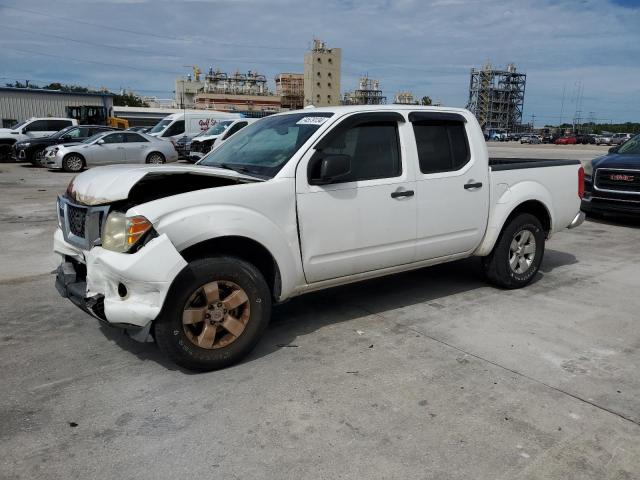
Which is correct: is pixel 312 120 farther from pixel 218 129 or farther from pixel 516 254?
pixel 218 129

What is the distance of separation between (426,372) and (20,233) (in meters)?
7.26

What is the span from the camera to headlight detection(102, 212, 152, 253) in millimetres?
3488

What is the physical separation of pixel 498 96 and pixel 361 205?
161 meters

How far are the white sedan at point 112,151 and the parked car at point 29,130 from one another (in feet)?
13.4

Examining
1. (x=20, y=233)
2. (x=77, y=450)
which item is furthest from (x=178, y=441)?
(x=20, y=233)

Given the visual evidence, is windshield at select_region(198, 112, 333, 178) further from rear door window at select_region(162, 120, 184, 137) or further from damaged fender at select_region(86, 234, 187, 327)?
rear door window at select_region(162, 120, 184, 137)

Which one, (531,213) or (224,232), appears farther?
(531,213)

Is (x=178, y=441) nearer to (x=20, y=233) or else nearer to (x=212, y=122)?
(x=20, y=233)

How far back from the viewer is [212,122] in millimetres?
27312

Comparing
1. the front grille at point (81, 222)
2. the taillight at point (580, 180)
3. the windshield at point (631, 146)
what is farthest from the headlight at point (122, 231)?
the windshield at point (631, 146)

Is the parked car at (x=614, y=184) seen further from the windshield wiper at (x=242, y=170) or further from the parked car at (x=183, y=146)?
the parked car at (x=183, y=146)

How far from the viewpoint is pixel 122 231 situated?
360 centimetres

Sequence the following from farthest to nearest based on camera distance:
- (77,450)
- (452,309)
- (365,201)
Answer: (452,309), (365,201), (77,450)

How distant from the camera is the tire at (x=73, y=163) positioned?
19.2 m
